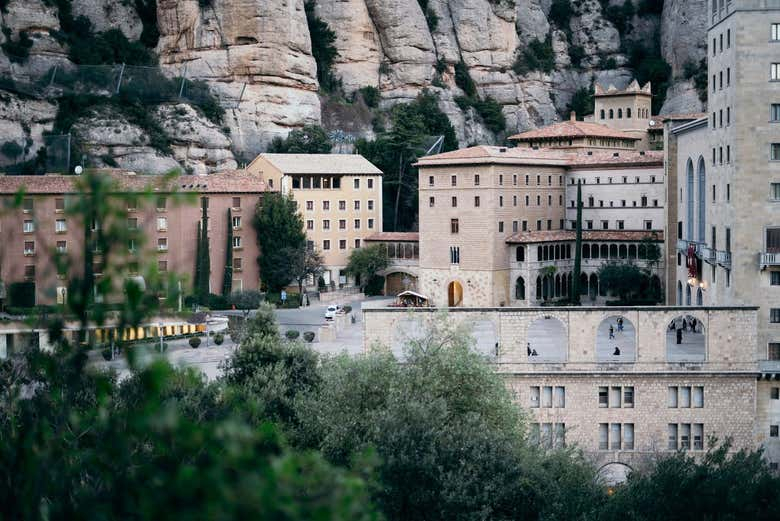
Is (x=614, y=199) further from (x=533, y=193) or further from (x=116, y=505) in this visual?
(x=116, y=505)

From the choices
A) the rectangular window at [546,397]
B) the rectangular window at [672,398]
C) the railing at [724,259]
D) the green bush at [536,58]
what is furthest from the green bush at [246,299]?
the green bush at [536,58]

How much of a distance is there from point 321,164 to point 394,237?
622cm

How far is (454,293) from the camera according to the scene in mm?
61250

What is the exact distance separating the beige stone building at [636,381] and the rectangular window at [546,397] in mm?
32

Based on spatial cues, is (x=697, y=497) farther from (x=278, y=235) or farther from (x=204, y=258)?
(x=278, y=235)

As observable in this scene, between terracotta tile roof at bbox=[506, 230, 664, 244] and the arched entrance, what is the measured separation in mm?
3506

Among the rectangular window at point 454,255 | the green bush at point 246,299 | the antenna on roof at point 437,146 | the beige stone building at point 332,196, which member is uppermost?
the antenna on roof at point 437,146

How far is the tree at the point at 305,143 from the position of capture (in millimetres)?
74625

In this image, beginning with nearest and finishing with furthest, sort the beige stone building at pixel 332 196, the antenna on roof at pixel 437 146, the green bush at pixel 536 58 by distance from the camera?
the beige stone building at pixel 332 196 → the antenna on roof at pixel 437 146 → the green bush at pixel 536 58

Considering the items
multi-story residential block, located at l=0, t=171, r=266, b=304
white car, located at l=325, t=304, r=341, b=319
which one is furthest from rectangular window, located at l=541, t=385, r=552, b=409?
multi-story residential block, located at l=0, t=171, r=266, b=304

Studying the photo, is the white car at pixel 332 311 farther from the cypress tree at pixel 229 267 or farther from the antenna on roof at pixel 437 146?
the antenna on roof at pixel 437 146

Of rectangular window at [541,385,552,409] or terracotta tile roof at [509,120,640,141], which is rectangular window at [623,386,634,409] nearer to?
rectangular window at [541,385,552,409]

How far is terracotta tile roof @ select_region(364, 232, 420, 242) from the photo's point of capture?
2606 inches

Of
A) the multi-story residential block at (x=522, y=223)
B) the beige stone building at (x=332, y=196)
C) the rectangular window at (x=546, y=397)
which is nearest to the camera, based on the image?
the rectangular window at (x=546, y=397)
